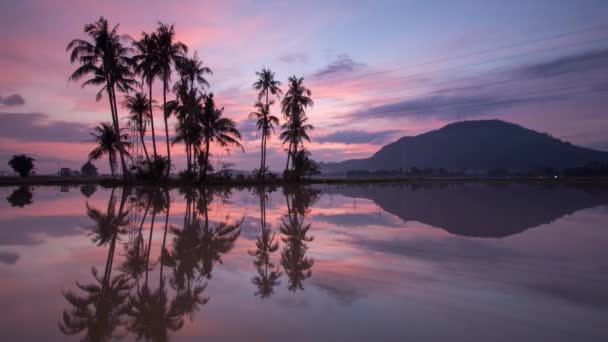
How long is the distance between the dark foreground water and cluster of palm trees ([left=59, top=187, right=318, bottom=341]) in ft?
0.08

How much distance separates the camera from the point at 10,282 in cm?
524

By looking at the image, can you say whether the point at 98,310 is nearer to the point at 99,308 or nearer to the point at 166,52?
the point at 99,308

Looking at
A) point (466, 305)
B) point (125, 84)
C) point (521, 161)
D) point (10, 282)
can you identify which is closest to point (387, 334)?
point (466, 305)

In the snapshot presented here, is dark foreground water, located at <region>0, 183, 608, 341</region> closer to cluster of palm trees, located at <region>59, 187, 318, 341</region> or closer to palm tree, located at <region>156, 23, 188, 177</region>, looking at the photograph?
cluster of palm trees, located at <region>59, 187, 318, 341</region>

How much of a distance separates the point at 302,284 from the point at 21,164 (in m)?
70.4

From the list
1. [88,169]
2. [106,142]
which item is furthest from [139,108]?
[88,169]

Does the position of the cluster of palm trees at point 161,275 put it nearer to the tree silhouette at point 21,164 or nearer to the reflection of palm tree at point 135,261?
the reflection of palm tree at point 135,261

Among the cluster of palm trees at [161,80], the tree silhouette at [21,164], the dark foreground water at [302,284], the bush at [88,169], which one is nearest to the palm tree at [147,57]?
the cluster of palm trees at [161,80]

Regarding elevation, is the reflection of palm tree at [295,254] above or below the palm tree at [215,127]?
below

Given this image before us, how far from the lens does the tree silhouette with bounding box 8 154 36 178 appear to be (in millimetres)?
59188

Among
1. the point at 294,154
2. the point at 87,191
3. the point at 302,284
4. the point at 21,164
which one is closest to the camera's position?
the point at 302,284

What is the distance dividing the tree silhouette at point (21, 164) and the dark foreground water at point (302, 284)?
202 ft

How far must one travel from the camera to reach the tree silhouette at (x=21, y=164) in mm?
59188

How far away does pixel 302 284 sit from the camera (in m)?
5.23
